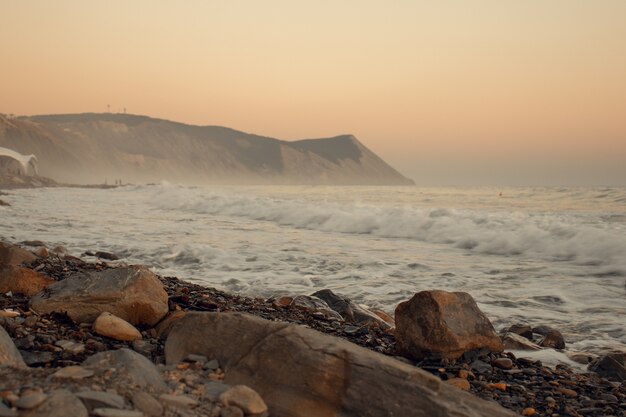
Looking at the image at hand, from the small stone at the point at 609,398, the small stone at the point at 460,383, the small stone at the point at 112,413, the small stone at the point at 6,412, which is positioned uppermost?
the small stone at the point at 6,412

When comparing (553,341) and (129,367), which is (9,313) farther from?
(553,341)

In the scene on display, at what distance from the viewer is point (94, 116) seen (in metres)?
166

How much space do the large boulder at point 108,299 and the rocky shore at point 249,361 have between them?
0.04 ft

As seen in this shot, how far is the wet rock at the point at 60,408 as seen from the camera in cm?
227

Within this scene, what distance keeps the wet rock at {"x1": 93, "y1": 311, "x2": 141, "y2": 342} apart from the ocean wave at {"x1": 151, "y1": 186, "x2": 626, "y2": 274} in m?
10.2

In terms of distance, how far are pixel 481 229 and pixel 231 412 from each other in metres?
15.5

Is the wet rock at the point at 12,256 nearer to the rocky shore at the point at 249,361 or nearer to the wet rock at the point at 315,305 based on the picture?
the rocky shore at the point at 249,361

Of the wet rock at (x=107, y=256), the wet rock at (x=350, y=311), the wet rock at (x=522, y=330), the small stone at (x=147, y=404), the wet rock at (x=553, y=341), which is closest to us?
the small stone at (x=147, y=404)

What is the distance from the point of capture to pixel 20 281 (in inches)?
206

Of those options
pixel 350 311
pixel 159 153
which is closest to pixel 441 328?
pixel 350 311

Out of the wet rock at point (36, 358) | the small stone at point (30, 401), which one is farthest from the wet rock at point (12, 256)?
the small stone at point (30, 401)

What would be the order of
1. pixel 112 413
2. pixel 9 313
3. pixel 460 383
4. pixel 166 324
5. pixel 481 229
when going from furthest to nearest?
pixel 481 229
pixel 166 324
pixel 9 313
pixel 460 383
pixel 112 413

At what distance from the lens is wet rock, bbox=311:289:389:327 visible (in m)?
6.15

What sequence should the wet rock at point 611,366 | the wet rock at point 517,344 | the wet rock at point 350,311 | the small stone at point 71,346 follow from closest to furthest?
1. the small stone at point 71,346
2. the wet rock at point 611,366
3. the wet rock at point 517,344
4. the wet rock at point 350,311
